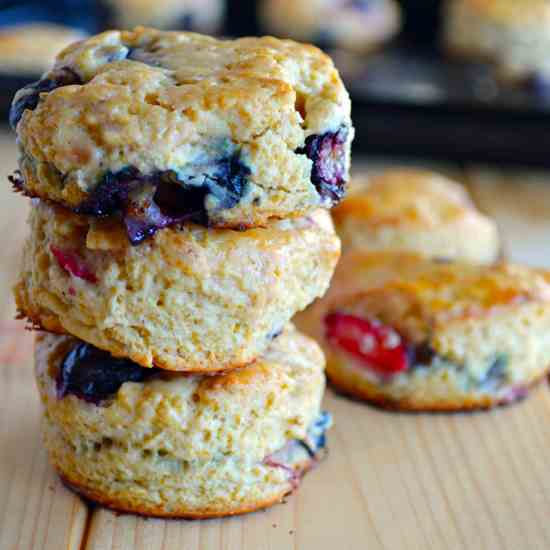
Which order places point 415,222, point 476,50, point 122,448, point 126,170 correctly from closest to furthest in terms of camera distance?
1. point 126,170
2. point 122,448
3. point 415,222
4. point 476,50

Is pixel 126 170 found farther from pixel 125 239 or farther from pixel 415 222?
pixel 415 222

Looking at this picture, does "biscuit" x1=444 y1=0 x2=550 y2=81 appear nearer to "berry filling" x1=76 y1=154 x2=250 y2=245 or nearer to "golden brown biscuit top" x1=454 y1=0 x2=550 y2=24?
"golden brown biscuit top" x1=454 y1=0 x2=550 y2=24

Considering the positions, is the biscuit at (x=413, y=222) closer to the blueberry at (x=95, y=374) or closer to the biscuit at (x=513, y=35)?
the blueberry at (x=95, y=374)

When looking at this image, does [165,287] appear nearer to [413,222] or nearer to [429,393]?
[429,393]

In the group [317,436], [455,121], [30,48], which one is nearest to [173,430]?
[317,436]

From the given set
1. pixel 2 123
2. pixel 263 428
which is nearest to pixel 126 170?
pixel 263 428

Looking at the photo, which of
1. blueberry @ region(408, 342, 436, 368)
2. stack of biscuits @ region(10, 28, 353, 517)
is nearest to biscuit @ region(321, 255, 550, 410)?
blueberry @ region(408, 342, 436, 368)

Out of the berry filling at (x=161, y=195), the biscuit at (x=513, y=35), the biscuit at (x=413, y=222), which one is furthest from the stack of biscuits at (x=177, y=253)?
the biscuit at (x=513, y=35)
